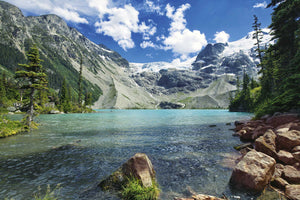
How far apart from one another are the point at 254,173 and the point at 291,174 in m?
2.22

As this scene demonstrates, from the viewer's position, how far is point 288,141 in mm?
11625

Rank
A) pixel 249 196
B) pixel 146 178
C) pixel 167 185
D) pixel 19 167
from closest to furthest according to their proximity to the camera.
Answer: pixel 249 196 < pixel 146 178 < pixel 167 185 < pixel 19 167

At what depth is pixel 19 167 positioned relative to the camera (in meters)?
11.7

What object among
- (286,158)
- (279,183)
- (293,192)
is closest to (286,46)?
(286,158)

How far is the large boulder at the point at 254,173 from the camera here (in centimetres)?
810

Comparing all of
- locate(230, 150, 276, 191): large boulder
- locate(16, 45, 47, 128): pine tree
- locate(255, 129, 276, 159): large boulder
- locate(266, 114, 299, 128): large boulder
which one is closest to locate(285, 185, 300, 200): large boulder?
locate(230, 150, 276, 191): large boulder

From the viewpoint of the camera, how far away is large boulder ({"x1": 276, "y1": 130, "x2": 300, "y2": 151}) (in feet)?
37.4

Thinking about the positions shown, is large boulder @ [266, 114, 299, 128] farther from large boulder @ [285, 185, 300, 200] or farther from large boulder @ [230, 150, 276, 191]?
large boulder @ [285, 185, 300, 200]

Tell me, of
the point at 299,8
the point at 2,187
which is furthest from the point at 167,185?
the point at 299,8

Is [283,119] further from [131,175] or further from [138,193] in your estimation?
[138,193]

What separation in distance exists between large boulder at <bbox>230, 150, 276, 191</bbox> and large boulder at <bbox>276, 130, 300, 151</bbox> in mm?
4574

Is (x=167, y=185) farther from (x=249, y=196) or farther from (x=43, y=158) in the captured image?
(x=43, y=158)

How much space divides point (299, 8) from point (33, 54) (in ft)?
165

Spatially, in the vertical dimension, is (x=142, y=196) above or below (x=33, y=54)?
below
